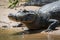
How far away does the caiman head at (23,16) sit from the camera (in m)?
6.67

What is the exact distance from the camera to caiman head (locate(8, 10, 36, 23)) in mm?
6668

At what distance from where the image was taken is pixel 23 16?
22.6 ft

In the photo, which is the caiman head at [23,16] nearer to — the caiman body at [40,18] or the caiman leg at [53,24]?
the caiman body at [40,18]

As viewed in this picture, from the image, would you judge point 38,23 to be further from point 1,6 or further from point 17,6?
point 1,6

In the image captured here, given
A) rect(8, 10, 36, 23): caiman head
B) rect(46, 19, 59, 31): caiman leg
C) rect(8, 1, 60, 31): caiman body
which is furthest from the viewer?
rect(46, 19, 59, 31): caiman leg

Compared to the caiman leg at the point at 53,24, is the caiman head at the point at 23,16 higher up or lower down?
higher up

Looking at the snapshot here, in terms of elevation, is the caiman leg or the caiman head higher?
the caiman head

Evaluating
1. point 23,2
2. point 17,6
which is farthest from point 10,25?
point 23,2

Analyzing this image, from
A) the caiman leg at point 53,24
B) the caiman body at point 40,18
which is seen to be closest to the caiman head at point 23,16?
the caiman body at point 40,18

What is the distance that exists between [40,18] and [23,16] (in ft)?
2.50

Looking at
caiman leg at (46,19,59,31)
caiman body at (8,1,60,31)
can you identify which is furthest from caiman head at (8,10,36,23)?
caiman leg at (46,19,59,31)

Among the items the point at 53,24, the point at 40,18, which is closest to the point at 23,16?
the point at 40,18

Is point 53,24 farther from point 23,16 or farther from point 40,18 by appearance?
point 23,16

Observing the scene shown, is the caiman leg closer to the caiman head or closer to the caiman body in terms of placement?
the caiman body
